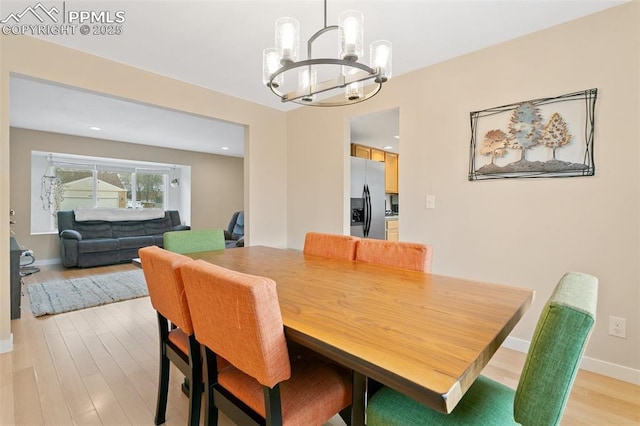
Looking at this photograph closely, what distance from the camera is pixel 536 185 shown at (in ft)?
7.30

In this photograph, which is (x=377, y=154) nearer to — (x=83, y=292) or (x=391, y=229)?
(x=391, y=229)

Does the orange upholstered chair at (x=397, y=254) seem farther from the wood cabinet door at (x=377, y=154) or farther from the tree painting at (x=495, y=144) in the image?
the wood cabinet door at (x=377, y=154)

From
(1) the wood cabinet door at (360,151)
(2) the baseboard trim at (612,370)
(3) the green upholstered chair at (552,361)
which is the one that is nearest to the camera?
(3) the green upholstered chair at (552,361)

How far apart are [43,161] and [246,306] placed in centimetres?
695

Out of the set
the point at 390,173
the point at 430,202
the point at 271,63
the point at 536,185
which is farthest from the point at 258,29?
the point at 390,173

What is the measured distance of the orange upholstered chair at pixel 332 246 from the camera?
80.1 inches

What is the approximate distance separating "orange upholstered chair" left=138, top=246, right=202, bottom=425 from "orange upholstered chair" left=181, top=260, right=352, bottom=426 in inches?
4.5

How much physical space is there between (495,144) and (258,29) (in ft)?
6.72

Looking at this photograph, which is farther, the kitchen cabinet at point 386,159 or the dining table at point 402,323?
the kitchen cabinet at point 386,159

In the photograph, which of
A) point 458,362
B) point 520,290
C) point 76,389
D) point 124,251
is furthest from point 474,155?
point 124,251

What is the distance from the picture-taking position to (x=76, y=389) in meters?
1.86

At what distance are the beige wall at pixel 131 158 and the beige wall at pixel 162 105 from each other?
3.82m

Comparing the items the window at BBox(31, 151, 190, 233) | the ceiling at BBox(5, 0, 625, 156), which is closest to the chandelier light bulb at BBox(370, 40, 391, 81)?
the ceiling at BBox(5, 0, 625, 156)

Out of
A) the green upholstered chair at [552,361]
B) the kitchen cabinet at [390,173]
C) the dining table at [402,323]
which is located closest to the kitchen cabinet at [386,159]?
the kitchen cabinet at [390,173]
